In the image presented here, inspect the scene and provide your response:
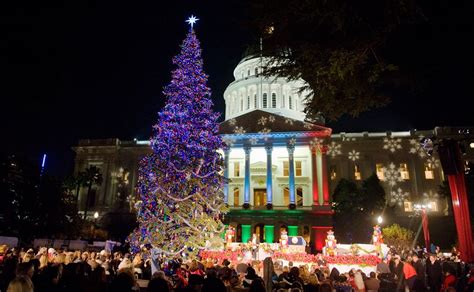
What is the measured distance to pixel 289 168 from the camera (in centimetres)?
4456

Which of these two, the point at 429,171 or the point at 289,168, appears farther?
the point at 429,171

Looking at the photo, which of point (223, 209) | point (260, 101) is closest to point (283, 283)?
point (223, 209)

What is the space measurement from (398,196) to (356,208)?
496 inches

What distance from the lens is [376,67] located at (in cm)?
768

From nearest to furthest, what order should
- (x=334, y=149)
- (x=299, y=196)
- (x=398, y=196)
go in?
(x=299, y=196) → (x=398, y=196) → (x=334, y=149)

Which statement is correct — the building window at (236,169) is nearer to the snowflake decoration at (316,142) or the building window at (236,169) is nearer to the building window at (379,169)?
the snowflake decoration at (316,142)

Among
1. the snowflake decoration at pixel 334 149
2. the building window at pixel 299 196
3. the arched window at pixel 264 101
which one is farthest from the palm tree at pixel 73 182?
the snowflake decoration at pixel 334 149

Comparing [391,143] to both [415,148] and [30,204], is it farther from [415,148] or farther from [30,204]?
[30,204]

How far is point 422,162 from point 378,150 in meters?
6.46

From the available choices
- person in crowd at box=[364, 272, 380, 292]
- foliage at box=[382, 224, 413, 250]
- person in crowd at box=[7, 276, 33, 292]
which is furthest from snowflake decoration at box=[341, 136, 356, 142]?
person in crowd at box=[7, 276, 33, 292]

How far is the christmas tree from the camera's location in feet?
49.0

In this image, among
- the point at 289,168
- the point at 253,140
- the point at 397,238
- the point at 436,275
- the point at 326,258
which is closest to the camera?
the point at 436,275

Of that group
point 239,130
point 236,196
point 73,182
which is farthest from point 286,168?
point 73,182

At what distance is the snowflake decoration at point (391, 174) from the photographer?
51.6 m
